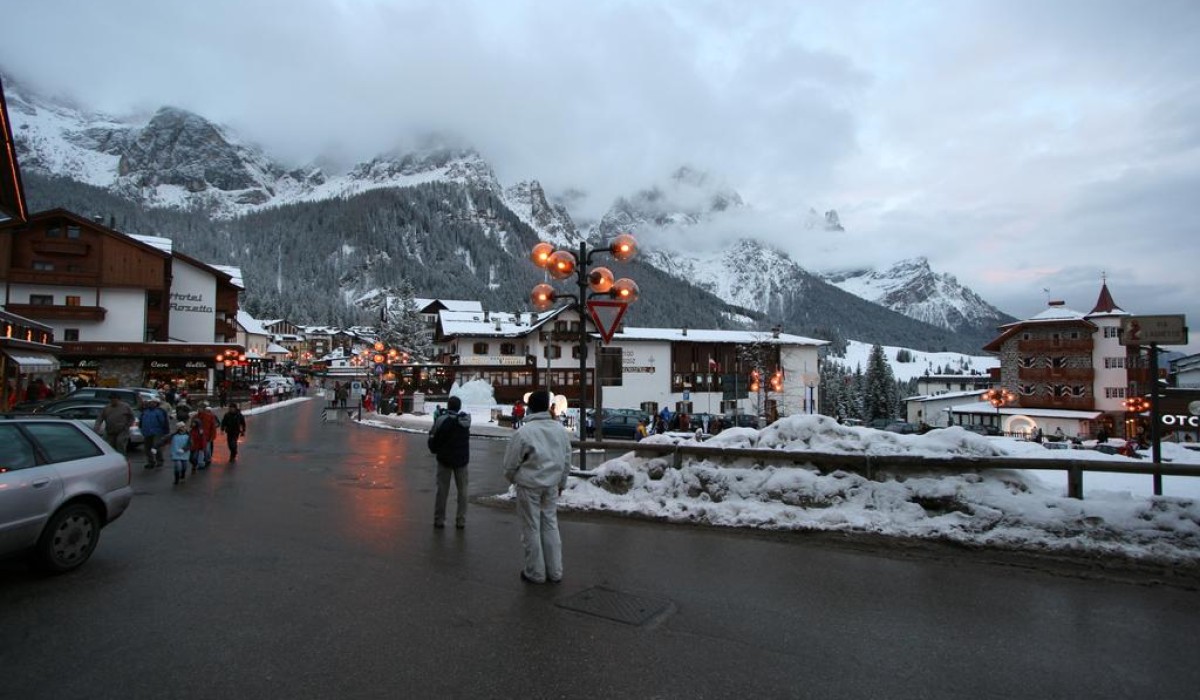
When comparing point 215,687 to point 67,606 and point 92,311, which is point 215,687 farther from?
point 92,311

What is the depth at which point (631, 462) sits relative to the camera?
10727mm

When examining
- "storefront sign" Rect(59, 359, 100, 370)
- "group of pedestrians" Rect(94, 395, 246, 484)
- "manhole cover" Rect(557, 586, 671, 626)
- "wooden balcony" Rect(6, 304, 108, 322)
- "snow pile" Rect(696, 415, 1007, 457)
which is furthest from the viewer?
"wooden balcony" Rect(6, 304, 108, 322)

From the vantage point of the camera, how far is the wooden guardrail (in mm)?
7840

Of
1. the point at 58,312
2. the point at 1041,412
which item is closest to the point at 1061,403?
the point at 1041,412

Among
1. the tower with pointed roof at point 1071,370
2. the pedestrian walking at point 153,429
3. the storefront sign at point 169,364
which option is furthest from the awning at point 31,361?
the tower with pointed roof at point 1071,370

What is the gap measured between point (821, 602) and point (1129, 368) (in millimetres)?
71149

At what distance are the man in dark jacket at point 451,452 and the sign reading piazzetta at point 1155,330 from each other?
8.58m

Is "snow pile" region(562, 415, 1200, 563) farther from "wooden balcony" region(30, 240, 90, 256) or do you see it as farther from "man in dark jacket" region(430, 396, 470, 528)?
"wooden balcony" region(30, 240, 90, 256)

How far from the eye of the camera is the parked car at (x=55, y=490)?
19.0 ft

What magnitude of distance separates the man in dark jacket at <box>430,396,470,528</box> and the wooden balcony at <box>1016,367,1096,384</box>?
71.8 m

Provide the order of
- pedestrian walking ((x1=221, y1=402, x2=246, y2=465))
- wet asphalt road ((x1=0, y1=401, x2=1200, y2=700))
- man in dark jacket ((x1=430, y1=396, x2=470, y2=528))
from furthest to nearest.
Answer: pedestrian walking ((x1=221, y1=402, x2=246, y2=465)) → man in dark jacket ((x1=430, y1=396, x2=470, y2=528)) → wet asphalt road ((x1=0, y1=401, x2=1200, y2=700))

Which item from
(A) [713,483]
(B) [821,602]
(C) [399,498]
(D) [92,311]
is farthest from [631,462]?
(D) [92,311]

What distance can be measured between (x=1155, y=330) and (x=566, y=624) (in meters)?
8.47

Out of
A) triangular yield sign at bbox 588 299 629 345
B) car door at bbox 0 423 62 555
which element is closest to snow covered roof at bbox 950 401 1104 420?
triangular yield sign at bbox 588 299 629 345
